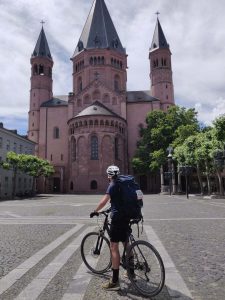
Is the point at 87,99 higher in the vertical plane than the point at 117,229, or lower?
higher

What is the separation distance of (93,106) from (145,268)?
5997cm

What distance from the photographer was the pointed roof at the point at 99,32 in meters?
73.1

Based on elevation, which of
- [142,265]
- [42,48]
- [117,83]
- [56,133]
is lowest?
[142,265]

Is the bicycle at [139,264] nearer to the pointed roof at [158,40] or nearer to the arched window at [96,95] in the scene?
the arched window at [96,95]

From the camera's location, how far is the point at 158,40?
73.3 metres

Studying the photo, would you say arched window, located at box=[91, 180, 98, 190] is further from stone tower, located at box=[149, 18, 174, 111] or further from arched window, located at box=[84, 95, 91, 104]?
stone tower, located at box=[149, 18, 174, 111]

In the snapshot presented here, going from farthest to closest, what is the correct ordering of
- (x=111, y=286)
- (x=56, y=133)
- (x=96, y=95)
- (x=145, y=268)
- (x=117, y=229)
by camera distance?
(x=56, y=133)
(x=96, y=95)
(x=117, y=229)
(x=145, y=268)
(x=111, y=286)

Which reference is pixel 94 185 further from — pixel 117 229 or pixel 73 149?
pixel 117 229

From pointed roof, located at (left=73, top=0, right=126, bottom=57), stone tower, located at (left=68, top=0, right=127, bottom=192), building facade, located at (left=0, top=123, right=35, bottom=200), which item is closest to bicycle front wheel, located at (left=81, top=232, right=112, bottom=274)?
building facade, located at (left=0, top=123, right=35, bottom=200)

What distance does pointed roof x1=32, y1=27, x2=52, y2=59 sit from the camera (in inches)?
2977

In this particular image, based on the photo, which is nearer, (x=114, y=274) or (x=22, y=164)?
(x=114, y=274)

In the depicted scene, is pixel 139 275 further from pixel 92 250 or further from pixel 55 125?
pixel 55 125

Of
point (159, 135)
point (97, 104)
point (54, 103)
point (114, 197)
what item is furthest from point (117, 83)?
point (114, 197)

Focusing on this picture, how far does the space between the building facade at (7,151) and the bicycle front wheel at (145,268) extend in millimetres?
41381
